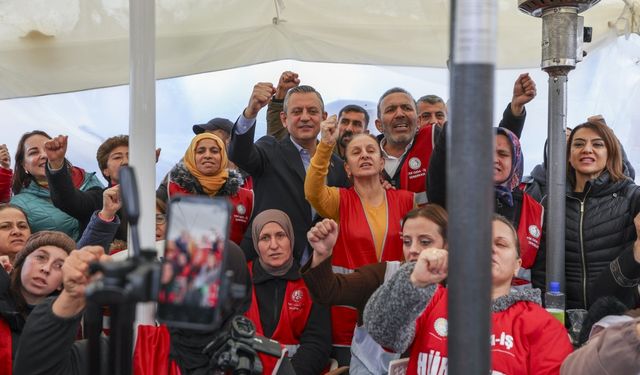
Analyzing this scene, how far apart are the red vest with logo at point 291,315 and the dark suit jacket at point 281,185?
13.1 inches

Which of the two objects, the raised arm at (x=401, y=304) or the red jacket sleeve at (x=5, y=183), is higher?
the red jacket sleeve at (x=5, y=183)

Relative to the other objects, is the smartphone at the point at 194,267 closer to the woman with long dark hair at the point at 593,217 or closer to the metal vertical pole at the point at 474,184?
the metal vertical pole at the point at 474,184

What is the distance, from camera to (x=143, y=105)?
2.56 m

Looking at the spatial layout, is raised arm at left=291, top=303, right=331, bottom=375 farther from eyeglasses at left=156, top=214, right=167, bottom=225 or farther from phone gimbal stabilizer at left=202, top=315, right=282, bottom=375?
phone gimbal stabilizer at left=202, top=315, right=282, bottom=375

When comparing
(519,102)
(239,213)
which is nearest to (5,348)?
(239,213)

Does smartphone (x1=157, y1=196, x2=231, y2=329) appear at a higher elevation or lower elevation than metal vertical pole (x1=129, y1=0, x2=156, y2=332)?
lower

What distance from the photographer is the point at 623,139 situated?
4824 millimetres

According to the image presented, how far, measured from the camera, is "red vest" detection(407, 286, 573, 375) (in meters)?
2.22

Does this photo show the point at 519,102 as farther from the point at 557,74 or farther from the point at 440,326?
the point at 440,326

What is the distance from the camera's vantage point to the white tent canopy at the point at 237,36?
380 cm

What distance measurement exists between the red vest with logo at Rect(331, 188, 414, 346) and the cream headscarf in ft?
2.24

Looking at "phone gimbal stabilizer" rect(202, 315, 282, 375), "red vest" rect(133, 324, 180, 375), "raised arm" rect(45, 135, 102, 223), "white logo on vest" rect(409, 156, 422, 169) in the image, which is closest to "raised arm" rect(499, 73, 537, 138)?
"white logo on vest" rect(409, 156, 422, 169)

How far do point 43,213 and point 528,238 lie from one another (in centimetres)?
235

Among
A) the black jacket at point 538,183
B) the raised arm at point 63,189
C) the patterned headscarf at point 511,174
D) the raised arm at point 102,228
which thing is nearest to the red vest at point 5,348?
the raised arm at point 102,228
